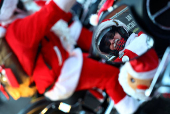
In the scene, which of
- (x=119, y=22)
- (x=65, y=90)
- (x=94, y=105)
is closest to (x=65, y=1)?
(x=119, y=22)

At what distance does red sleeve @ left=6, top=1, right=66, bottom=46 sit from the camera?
516 mm

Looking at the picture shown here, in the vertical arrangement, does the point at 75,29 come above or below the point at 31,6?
below

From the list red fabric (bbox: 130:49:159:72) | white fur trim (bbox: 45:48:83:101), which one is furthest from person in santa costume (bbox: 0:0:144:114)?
red fabric (bbox: 130:49:159:72)

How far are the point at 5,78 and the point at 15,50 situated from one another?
0.42 feet

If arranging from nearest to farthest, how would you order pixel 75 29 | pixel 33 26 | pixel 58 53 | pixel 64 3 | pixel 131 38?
1. pixel 131 38
2. pixel 64 3
3. pixel 33 26
4. pixel 58 53
5. pixel 75 29

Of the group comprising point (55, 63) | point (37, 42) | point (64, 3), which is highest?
point (64, 3)

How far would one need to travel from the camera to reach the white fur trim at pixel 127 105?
0.56 m

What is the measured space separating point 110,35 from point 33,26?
Result: 0.38 metres

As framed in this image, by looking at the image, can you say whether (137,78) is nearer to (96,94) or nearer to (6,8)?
(96,94)

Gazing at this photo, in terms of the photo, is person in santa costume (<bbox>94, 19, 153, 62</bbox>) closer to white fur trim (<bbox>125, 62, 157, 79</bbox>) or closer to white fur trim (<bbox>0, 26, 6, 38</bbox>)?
white fur trim (<bbox>125, 62, 157, 79</bbox>)

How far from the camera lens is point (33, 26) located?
1.82 ft

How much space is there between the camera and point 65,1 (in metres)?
0.44

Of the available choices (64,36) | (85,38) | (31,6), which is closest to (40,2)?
(31,6)

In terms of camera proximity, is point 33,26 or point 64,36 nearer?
point 33,26
